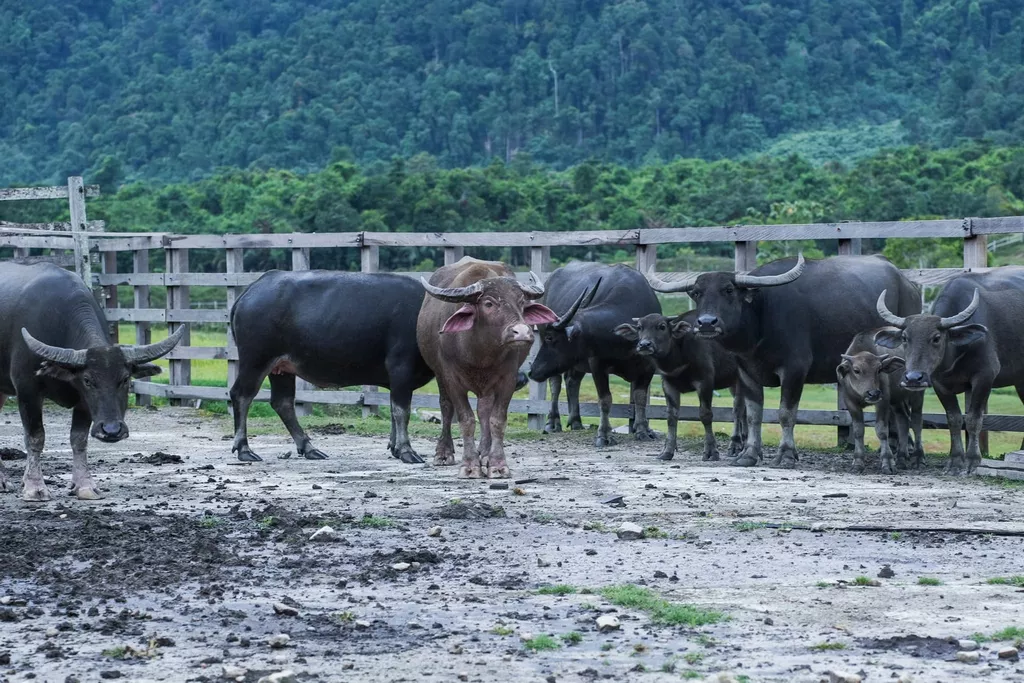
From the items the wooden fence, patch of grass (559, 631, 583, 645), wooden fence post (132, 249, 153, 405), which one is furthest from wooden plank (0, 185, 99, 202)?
patch of grass (559, 631, 583, 645)

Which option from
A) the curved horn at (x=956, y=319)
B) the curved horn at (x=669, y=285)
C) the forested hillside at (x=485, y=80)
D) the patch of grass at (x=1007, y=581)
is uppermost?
the forested hillside at (x=485, y=80)

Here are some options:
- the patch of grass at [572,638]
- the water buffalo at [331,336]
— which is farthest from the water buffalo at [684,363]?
the patch of grass at [572,638]

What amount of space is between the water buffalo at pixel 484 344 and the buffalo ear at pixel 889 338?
2.74m

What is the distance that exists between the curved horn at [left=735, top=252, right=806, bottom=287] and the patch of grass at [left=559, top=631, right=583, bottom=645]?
711 cm

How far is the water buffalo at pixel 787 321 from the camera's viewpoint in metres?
13.2

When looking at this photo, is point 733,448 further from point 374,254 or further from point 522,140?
point 522,140

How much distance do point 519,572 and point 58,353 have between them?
424 centimetres

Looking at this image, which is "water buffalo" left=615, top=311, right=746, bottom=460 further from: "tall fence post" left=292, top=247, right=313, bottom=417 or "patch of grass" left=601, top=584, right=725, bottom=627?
"patch of grass" left=601, top=584, right=725, bottom=627

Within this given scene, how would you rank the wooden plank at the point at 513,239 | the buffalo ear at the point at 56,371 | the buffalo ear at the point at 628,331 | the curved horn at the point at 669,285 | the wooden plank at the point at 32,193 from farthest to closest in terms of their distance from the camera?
the wooden plank at the point at 32,193 → the wooden plank at the point at 513,239 → the buffalo ear at the point at 628,331 → the curved horn at the point at 669,285 → the buffalo ear at the point at 56,371

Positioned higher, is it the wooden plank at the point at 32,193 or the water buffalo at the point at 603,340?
the wooden plank at the point at 32,193

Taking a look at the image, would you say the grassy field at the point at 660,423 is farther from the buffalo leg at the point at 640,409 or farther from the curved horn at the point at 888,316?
the curved horn at the point at 888,316

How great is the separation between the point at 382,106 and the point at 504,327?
3737 inches

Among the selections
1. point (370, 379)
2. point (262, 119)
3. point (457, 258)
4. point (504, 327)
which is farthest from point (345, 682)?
point (262, 119)

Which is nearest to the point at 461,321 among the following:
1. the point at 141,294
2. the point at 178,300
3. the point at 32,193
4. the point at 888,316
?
the point at 888,316
